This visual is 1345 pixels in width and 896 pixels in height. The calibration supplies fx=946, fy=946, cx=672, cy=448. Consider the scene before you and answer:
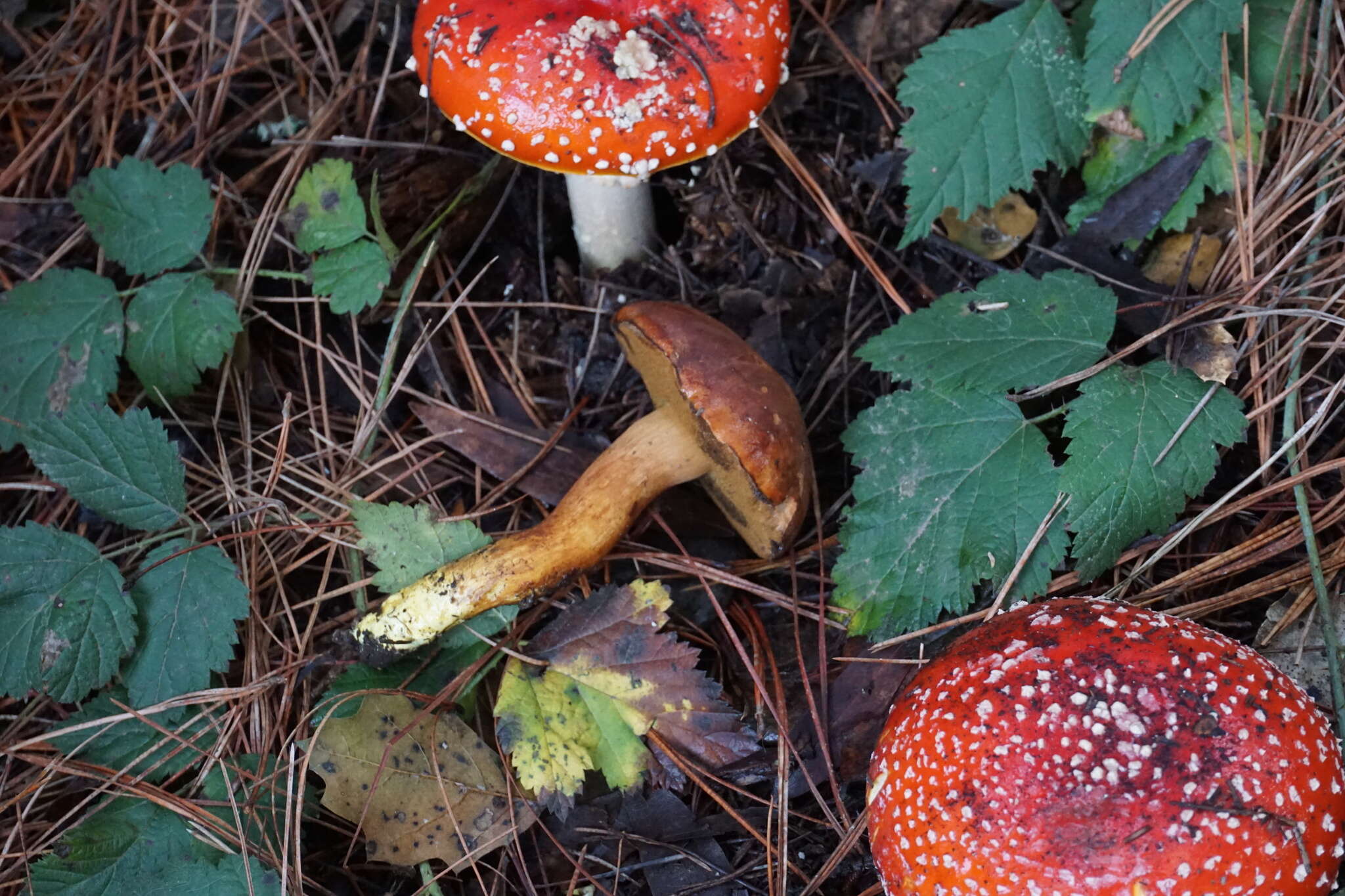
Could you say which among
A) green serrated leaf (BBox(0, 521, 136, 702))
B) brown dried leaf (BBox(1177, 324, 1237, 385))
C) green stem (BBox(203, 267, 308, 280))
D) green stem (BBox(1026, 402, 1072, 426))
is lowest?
green serrated leaf (BBox(0, 521, 136, 702))

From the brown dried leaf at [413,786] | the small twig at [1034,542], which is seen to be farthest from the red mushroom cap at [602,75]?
the brown dried leaf at [413,786]

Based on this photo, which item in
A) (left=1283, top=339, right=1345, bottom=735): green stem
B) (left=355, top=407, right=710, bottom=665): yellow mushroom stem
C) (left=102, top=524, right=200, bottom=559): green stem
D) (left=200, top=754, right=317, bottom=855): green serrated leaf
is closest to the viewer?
(left=1283, top=339, right=1345, bottom=735): green stem

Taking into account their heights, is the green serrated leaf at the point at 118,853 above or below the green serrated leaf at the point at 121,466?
below

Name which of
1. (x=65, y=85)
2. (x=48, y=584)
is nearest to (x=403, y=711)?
(x=48, y=584)

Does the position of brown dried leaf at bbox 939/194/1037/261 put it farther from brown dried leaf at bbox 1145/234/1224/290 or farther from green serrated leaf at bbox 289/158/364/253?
green serrated leaf at bbox 289/158/364/253

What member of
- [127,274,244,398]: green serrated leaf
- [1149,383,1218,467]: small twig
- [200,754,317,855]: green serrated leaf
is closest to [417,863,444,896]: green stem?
[200,754,317,855]: green serrated leaf

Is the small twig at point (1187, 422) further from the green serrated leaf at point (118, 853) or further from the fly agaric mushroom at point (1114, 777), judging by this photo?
the green serrated leaf at point (118, 853)
